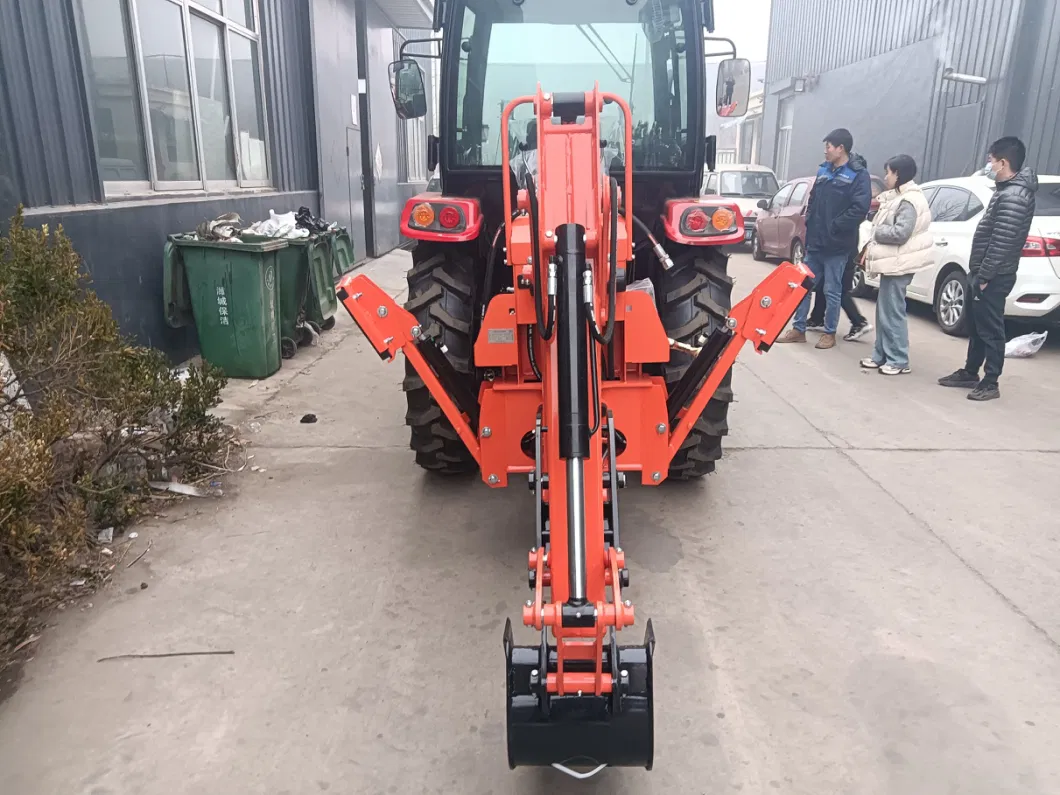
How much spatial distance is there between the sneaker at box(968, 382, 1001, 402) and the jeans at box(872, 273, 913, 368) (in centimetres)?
72

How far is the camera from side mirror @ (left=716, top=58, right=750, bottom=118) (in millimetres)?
4172

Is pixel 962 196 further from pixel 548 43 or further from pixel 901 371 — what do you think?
pixel 548 43

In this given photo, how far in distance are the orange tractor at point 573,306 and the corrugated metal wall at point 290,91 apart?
5244 millimetres

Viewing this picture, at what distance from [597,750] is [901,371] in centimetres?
562

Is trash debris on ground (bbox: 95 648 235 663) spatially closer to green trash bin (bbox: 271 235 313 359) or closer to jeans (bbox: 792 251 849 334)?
green trash bin (bbox: 271 235 313 359)

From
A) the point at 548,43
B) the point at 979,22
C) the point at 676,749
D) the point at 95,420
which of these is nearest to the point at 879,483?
the point at 676,749

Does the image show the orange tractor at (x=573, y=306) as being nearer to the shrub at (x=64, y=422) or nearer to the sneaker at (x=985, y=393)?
the shrub at (x=64, y=422)

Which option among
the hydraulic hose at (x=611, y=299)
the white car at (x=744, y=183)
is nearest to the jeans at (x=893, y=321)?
the hydraulic hose at (x=611, y=299)

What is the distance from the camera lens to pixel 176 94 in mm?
6781

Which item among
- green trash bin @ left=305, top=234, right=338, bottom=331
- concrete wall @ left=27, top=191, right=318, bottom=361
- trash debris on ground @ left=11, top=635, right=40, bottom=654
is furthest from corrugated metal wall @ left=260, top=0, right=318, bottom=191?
trash debris on ground @ left=11, top=635, right=40, bottom=654

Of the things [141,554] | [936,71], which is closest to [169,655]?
[141,554]

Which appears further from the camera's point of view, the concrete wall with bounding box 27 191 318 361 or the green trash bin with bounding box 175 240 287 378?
the green trash bin with bounding box 175 240 287 378

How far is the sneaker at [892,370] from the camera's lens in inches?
258

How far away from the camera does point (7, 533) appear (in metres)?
2.64
